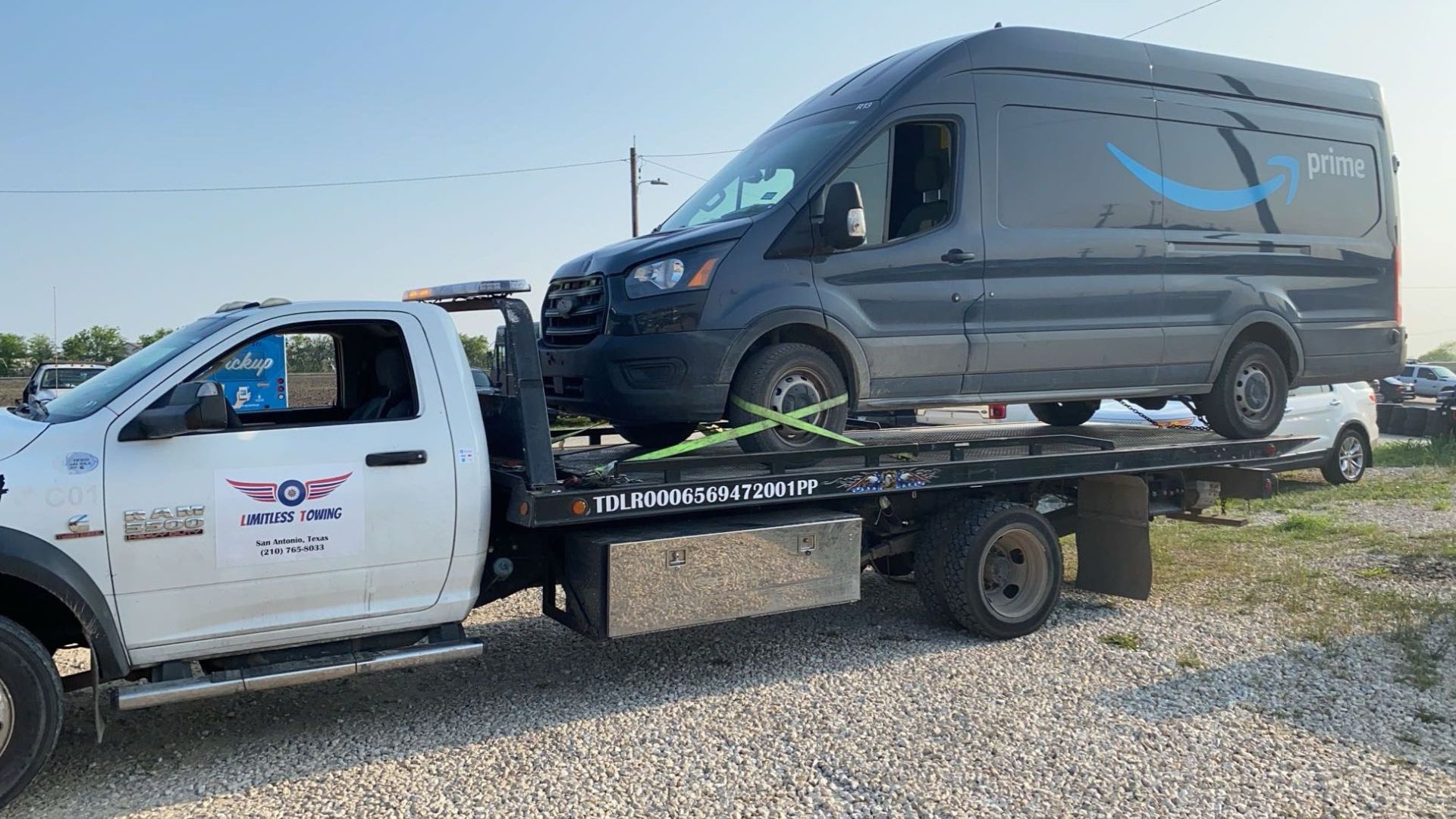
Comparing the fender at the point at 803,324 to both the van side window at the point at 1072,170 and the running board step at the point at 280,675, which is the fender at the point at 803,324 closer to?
the van side window at the point at 1072,170

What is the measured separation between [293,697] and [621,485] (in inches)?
79.2

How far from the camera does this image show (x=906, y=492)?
251 inches

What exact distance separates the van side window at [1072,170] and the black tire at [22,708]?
5284 mm

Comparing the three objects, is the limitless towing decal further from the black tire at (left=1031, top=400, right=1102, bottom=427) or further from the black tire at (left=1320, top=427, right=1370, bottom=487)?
the black tire at (left=1320, top=427, right=1370, bottom=487)

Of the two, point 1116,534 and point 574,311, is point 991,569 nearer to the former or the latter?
point 1116,534

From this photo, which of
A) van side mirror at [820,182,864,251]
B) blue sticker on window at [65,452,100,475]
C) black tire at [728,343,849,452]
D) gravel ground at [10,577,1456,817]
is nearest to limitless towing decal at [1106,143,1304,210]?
van side mirror at [820,182,864,251]

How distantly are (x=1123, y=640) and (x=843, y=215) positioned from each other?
9.74 ft

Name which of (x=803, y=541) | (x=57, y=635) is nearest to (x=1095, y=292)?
(x=803, y=541)

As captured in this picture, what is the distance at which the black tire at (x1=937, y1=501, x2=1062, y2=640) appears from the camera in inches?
251

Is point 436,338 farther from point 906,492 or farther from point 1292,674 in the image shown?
point 1292,674

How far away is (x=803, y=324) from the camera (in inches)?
230

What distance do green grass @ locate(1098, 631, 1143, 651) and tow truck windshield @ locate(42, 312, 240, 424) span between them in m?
4.94

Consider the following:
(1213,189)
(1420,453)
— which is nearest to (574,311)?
(1213,189)

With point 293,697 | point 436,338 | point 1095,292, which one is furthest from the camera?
point 1095,292
